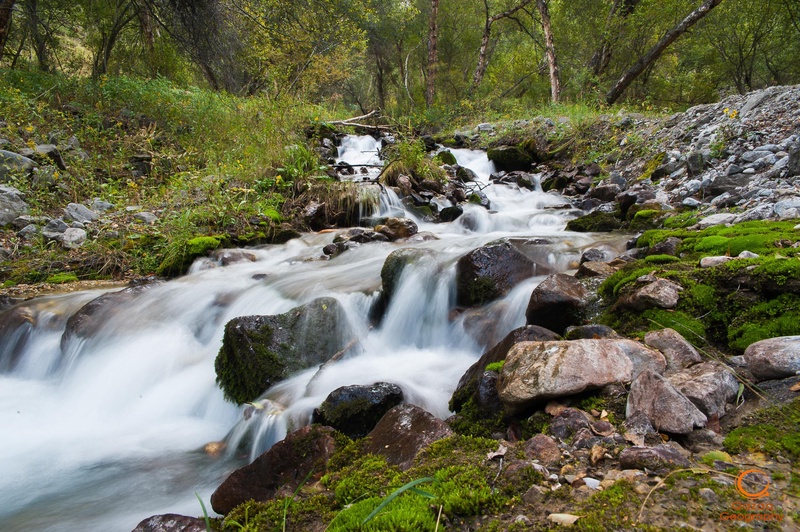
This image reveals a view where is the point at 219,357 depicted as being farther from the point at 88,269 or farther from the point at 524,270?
the point at 88,269

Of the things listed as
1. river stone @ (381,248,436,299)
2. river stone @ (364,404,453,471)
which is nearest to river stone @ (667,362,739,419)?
river stone @ (364,404,453,471)

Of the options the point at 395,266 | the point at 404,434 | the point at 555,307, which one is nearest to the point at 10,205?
the point at 395,266

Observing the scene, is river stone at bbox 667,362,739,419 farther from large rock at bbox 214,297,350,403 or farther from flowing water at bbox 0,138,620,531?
large rock at bbox 214,297,350,403

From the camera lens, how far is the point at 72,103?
1032cm

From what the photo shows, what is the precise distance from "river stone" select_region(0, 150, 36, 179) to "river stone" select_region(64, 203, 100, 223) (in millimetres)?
1191

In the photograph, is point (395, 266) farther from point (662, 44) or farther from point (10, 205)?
point (662, 44)

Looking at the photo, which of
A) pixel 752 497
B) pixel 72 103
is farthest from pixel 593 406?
pixel 72 103

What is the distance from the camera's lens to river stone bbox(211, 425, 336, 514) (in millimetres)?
2289

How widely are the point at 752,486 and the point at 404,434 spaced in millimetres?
1401

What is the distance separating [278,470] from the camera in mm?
2363

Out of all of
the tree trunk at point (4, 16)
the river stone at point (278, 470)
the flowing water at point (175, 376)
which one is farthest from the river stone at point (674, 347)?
the tree trunk at point (4, 16)

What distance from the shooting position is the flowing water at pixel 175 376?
319cm

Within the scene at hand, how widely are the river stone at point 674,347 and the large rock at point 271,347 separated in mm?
2816

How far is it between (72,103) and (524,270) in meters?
11.4
